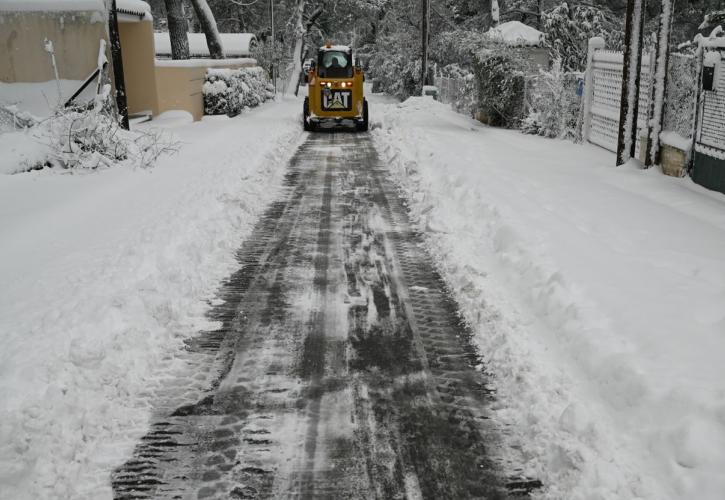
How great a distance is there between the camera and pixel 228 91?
73.7 ft

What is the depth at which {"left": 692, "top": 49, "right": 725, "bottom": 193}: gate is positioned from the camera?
29.4 feet

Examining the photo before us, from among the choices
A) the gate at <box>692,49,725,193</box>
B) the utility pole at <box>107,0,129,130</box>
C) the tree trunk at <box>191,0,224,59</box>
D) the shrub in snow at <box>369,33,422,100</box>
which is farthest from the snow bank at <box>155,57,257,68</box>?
the gate at <box>692,49,725,193</box>

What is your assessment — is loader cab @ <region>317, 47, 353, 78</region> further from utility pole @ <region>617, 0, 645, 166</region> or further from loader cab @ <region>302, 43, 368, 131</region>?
utility pole @ <region>617, 0, 645, 166</region>

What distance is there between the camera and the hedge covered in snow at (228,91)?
71.6 feet

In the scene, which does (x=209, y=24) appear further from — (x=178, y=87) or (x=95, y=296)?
(x=95, y=296)

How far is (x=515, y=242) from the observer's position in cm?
672

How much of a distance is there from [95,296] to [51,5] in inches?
515

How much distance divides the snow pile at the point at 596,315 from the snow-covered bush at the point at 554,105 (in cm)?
491

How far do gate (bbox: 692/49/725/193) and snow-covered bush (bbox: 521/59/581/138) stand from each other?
18.3 feet

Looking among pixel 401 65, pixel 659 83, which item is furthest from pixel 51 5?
pixel 401 65

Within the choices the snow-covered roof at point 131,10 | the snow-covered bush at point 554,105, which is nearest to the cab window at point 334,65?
the snow-covered roof at point 131,10

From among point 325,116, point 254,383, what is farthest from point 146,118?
point 254,383

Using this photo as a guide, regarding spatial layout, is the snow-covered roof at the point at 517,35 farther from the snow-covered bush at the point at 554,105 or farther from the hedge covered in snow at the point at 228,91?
the hedge covered in snow at the point at 228,91

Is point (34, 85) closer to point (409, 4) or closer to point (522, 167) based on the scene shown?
point (522, 167)
